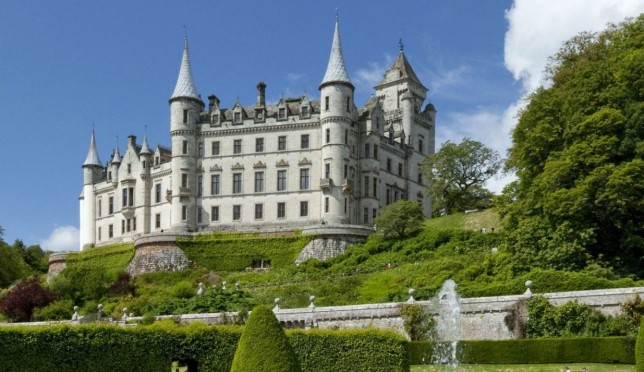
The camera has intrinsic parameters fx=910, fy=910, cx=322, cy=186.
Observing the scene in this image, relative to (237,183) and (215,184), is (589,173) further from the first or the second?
(215,184)

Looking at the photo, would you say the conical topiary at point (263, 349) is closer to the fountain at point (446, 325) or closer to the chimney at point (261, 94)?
the fountain at point (446, 325)

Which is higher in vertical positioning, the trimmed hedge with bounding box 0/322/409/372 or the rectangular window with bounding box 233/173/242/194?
the rectangular window with bounding box 233/173/242/194

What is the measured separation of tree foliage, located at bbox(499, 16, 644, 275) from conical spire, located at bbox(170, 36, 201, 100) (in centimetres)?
3327

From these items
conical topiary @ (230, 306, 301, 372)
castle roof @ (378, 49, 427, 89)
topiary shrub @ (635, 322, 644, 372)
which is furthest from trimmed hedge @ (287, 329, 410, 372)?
castle roof @ (378, 49, 427, 89)

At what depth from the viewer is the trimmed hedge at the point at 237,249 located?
6259 cm

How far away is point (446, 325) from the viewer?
3356cm

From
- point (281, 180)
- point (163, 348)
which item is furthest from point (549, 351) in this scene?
point (281, 180)

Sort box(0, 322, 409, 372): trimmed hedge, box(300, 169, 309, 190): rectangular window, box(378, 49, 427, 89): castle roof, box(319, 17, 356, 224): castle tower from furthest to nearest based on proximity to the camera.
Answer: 1. box(378, 49, 427, 89): castle roof
2. box(300, 169, 309, 190): rectangular window
3. box(319, 17, 356, 224): castle tower
4. box(0, 322, 409, 372): trimmed hedge

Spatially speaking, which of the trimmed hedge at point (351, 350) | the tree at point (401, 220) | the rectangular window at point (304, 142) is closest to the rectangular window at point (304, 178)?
the rectangular window at point (304, 142)

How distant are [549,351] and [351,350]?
621 cm

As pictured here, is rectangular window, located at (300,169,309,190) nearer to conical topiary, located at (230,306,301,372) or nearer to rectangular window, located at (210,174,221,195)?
rectangular window, located at (210,174,221,195)

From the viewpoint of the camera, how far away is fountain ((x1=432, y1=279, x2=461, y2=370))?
2998 centimetres

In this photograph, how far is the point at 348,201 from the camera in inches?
2569

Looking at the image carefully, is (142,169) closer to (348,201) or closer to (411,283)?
(348,201)
